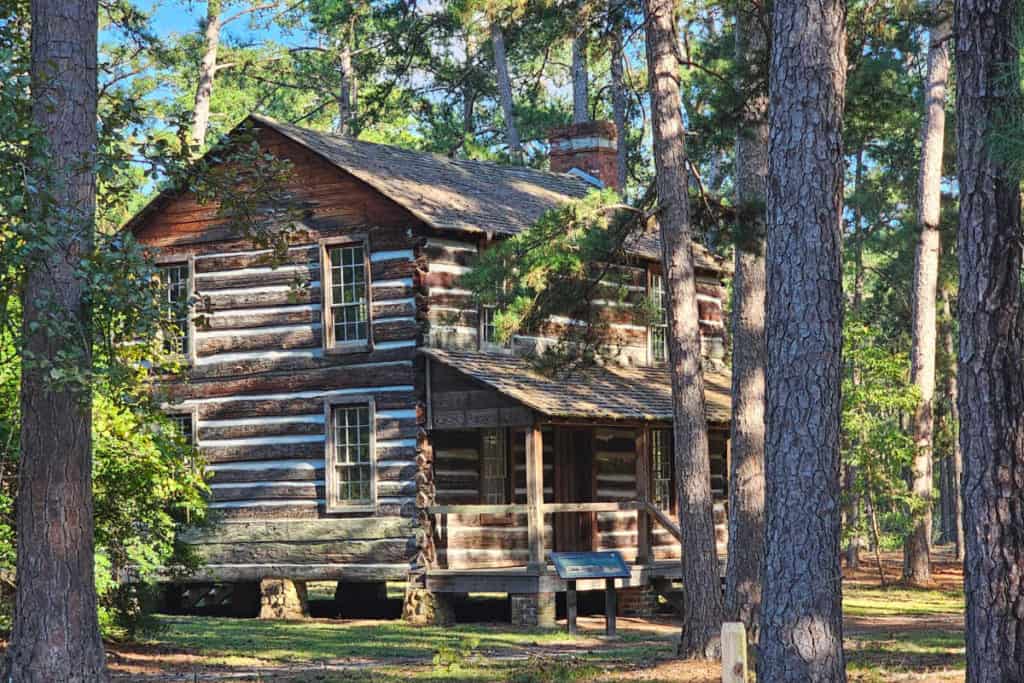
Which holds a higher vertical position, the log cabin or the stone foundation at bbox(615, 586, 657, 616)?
the log cabin

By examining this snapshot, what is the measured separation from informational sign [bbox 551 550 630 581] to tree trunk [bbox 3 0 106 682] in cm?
979

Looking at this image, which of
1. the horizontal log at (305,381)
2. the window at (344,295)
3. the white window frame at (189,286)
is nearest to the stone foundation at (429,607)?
the horizontal log at (305,381)

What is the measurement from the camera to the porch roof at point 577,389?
77.3 ft

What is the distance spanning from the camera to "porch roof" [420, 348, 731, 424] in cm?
2355

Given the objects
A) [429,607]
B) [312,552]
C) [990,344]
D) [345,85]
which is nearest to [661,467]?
[429,607]

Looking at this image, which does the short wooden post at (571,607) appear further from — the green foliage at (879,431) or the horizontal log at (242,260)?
the green foliage at (879,431)

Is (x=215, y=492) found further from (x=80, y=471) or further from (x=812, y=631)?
(x=812, y=631)

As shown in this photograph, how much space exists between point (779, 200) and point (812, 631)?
315 centimetres

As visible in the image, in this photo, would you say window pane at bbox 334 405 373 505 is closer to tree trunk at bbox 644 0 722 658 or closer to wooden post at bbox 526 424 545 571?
wooden post at bbox 526 424 545 571

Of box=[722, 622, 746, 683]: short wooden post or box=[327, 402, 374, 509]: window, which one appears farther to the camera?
box=[327, 402, 374, 509]: window

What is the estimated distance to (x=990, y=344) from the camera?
36.4 feet

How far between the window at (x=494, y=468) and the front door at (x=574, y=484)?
1.11m

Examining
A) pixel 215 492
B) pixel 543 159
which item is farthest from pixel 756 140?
pixel 543 159

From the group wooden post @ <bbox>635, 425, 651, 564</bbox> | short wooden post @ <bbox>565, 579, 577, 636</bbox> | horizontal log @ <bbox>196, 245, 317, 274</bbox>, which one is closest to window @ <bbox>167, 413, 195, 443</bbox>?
horizontal log @ <bbox>196, 245, 317, 274</bbox>
